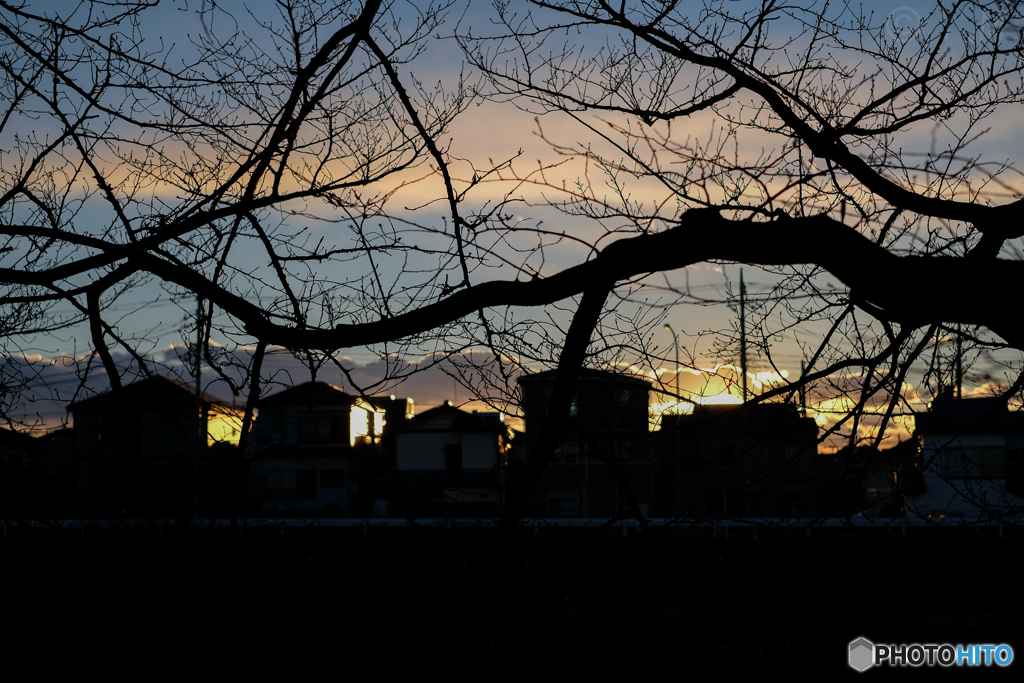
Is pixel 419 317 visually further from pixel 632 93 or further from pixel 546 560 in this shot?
pixel 546 560

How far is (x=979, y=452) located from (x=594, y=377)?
2346 mm

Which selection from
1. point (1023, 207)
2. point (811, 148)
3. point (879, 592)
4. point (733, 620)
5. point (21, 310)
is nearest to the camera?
point (1023, 207)

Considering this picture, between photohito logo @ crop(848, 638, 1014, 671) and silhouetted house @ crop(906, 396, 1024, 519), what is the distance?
91.0 inches

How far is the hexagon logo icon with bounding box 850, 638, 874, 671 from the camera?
632 cm

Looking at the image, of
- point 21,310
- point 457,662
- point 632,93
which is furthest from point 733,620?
point 21,310

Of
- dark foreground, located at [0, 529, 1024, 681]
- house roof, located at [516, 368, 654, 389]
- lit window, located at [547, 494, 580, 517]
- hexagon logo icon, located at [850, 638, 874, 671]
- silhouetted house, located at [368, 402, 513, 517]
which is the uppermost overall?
house roof, located at [516, 368, 654, 389]

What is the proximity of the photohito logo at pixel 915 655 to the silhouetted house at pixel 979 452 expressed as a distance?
7.58 ft

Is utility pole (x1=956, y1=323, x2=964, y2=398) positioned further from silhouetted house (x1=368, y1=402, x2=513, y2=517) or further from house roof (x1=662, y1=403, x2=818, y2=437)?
silhouetted house (x1=368, y1=402, x2=513, y2=517)

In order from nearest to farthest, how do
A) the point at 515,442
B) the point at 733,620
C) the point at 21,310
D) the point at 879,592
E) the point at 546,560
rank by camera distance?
1. the point at 515,442
2. the point at 546,560
3. the point at 733,620
4. the point at 21,310
5. the point at 879,592

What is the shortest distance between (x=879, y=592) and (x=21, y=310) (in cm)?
1271

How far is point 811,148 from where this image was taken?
2729 millimetres

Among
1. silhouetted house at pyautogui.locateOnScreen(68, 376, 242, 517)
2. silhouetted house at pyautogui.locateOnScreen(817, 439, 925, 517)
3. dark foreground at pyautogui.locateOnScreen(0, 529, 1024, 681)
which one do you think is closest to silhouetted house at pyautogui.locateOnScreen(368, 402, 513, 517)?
dark foreground at pyautogui.locateOnScreen(0, 529, 1024, 681)

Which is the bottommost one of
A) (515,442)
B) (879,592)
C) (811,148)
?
(879,592)

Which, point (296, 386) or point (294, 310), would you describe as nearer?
point (294, 310)
